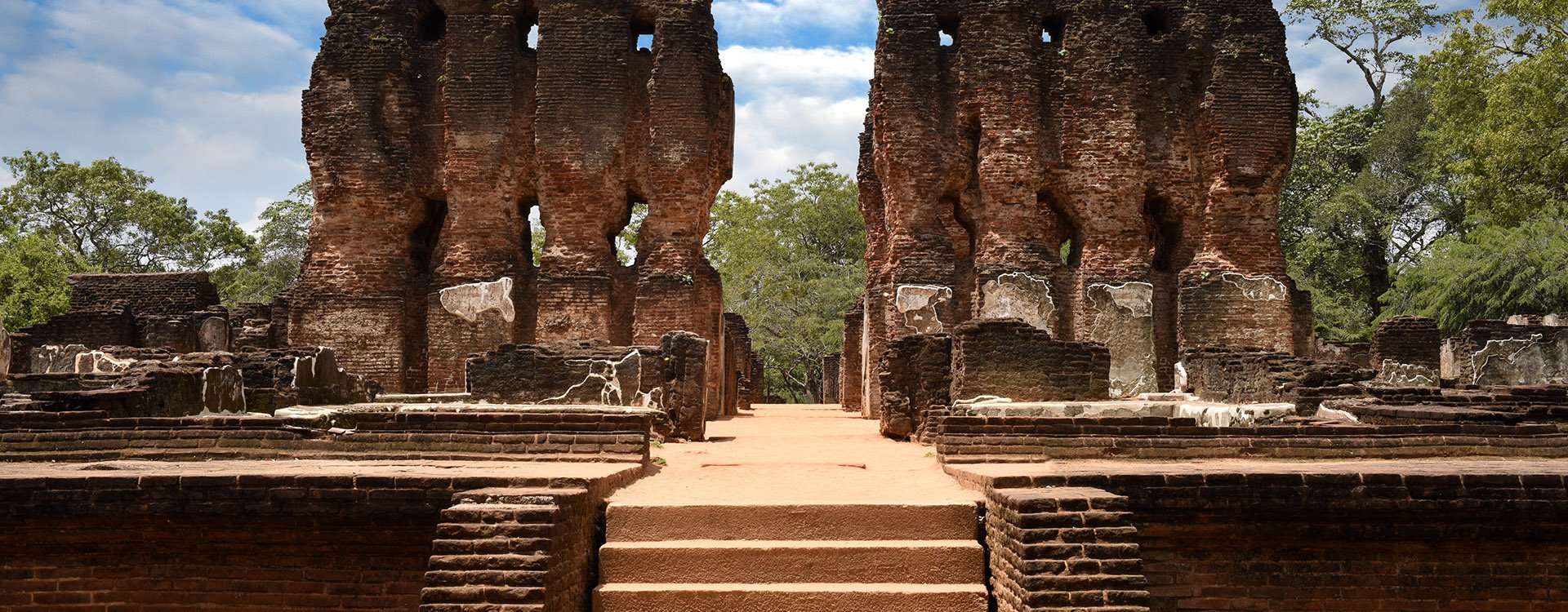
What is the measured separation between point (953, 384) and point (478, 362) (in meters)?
5.45

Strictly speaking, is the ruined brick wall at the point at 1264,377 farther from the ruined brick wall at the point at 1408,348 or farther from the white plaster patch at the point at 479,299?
the white plaster patch at the point at 479,299

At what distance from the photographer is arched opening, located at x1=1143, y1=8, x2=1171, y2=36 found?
18.2m

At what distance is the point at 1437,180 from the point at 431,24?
26163 mm

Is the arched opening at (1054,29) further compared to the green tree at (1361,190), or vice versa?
the green tree at (1361,190)

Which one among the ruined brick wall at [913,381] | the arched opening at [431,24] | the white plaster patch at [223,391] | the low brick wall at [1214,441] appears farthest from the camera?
the arched opening at [431,24]

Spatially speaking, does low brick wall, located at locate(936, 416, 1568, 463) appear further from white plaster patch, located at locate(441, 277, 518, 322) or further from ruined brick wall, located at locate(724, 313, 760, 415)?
ruined brick wall, located at locate(724, 313, 760, 415)

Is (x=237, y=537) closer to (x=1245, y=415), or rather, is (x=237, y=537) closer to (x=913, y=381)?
(x=1245, y=415)

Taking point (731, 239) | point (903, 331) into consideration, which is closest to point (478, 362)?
point (903, 331)

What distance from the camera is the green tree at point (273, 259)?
33219 mm

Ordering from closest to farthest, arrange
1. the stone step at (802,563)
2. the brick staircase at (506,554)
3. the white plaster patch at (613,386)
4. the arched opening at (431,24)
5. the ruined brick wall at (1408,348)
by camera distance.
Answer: the brick staircase at (506,554)
the stone step at (802,563)
the white plaster patch at (613,386)
the arched opening at (431,24)
the ruined brick wall at (1408,348)

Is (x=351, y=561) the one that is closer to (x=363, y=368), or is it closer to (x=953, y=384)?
(x=953, y=384)

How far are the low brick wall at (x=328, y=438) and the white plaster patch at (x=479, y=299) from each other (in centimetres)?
962

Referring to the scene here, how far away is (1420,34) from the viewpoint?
1237 inches

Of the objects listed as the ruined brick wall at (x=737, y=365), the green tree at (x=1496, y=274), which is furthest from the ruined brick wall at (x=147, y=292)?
the green tree at (x=1496, y=274)
